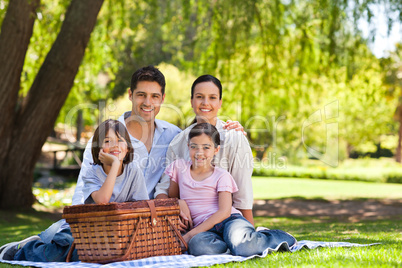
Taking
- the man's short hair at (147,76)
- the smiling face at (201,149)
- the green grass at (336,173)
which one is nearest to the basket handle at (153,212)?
the smiling face at (201,149)

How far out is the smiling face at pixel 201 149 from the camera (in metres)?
4.03

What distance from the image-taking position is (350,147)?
1441 inches

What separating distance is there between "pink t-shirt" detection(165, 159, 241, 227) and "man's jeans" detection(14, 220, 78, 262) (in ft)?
3.30

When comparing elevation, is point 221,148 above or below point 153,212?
above

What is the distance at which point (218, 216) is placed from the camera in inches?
156

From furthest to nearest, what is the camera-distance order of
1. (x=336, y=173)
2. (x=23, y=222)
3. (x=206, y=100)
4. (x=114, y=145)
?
(x=336, y=173), (x=23, y=222), (x=206, y=100), (x=114, y=145)

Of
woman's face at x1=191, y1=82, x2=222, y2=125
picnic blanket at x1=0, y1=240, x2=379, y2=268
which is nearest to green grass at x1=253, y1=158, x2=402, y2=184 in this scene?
woman's face at x1=191, y1=82, x2=222, y2=125

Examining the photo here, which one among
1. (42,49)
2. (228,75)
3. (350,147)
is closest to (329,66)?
(228,75)

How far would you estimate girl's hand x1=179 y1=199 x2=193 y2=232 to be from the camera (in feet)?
13.2

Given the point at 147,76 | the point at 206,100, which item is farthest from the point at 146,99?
the point at 206,100

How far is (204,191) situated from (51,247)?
4.32 ft

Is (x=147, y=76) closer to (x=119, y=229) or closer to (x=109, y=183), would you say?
(x=109, y=183)

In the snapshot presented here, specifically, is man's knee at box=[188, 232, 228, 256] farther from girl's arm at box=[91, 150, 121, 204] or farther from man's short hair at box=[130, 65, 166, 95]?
man's short hair at box=[130, 65, 166, 95]

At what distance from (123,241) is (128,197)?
47cm
